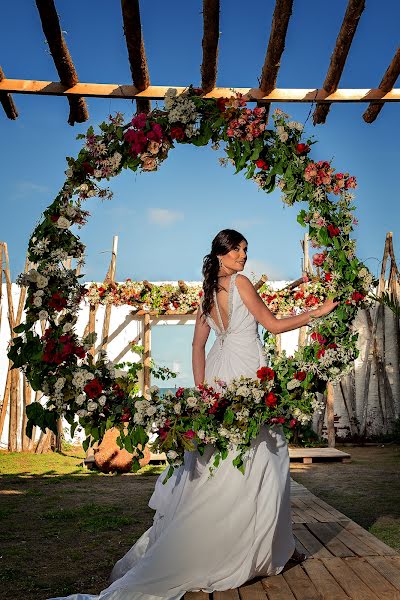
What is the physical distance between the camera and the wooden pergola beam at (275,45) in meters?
4.79

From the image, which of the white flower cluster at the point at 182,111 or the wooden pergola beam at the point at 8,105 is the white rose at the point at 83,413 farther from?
the wooden pergola beam at the point at 8,105

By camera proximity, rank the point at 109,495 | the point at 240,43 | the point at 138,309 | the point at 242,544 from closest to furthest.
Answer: the point at 242,544 → the point at 240,43 → the point at 109,495 → the point at 138,309

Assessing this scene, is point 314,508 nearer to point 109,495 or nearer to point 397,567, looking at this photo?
point 397,567

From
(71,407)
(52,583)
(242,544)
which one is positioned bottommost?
(52,583)

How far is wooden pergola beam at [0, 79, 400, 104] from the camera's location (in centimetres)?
562

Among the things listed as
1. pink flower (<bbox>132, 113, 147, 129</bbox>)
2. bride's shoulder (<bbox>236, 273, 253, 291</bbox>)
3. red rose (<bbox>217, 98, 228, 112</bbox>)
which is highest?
red rose (<bbox>217, 98, 228, 112</bbox>)

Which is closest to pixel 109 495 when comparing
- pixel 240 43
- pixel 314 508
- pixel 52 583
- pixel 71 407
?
pixel 314 508

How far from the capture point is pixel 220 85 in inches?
224

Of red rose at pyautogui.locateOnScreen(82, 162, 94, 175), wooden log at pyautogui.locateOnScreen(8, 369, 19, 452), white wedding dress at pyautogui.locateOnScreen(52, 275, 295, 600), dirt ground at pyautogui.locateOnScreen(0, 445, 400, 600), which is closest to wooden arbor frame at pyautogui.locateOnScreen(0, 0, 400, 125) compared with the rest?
red rose at pyautogui.locateOnScreen(82, 162, 94, 175)

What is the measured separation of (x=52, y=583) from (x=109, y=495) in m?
3.55

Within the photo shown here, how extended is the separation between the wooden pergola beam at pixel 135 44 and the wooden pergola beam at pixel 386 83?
1.95 metres

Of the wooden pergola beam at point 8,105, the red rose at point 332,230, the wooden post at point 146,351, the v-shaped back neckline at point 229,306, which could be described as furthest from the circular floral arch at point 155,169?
the wooden post at point 146,351

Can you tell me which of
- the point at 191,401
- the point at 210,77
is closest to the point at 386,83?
the point at 210,77

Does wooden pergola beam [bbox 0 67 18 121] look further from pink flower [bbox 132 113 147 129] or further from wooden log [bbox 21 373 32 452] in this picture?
wooden log [bbox 21 373 32 452]
